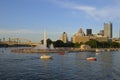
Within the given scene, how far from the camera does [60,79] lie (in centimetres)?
5922

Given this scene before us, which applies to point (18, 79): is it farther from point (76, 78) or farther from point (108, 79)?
point (108, 79)

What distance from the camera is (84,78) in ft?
199

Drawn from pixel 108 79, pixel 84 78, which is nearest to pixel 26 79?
pixel 84 78

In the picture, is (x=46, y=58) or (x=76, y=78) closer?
(x=76, y=78)

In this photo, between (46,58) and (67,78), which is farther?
(46,58)

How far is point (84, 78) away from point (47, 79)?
7.61 m

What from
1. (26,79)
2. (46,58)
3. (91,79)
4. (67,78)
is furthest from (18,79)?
(46,58)

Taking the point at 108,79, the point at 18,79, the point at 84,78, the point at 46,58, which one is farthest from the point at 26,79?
the point at 46,58

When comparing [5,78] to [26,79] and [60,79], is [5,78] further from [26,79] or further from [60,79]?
→ [60,79]

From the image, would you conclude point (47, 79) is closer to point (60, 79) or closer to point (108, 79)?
point (60, 79)

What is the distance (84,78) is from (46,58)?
59372 mm

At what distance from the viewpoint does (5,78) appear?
5941 cm

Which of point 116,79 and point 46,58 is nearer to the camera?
point 116,79

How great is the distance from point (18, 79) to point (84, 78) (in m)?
13.2
